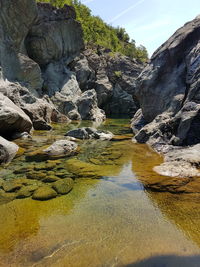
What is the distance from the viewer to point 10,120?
13500mm

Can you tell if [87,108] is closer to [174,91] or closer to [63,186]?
[174,91]

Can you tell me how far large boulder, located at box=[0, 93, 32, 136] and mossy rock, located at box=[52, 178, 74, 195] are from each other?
289 inches

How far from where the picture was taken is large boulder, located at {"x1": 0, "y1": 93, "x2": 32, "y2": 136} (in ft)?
42.6

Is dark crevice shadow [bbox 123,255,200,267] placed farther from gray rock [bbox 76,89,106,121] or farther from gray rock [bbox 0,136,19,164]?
gray rock [bbox 76,89,106,121]

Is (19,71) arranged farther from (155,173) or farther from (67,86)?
(155,173)

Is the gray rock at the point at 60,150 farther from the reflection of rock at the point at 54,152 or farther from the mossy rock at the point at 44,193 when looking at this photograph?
the mossy rock at the point at 44,193

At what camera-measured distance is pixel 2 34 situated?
2750 centimetres

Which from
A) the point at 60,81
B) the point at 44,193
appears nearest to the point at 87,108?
the point at 60,81

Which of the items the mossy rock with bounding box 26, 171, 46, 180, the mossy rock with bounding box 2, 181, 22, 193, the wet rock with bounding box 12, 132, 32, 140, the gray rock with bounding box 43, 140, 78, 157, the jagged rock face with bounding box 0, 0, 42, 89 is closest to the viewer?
the mossy rock with bounding box 2, 181, 22, 193

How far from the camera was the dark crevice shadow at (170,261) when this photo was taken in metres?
3.73

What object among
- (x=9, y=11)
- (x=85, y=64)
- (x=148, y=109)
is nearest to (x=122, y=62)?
(x=85, y=64)

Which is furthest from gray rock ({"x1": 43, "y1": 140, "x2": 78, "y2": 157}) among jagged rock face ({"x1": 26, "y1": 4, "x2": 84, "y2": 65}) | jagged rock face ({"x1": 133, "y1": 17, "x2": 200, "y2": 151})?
jagged rock face ({"x1": 26, "y1": 4, "x2": 84, "y2": 65})

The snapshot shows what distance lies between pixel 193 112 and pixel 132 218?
26.5ft

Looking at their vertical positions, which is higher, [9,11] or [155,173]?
[9,11]
